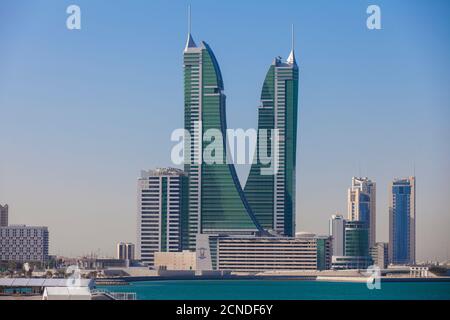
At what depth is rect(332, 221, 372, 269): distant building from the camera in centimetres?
4319

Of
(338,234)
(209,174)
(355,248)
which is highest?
(209,174)

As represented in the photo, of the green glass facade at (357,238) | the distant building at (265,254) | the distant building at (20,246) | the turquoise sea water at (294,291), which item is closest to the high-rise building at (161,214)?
the distant building at (265,254)

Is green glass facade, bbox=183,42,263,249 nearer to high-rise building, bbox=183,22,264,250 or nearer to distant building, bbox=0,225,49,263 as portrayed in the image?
high-rise building, bbox=183,22,264,250

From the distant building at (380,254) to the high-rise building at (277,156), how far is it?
4041 millimetres

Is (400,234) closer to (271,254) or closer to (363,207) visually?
(363,207)

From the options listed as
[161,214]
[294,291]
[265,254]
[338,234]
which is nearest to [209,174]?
[161,214]

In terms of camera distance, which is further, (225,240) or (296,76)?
(225,240)

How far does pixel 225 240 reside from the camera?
4816cm

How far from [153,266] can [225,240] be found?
3991 millimetres

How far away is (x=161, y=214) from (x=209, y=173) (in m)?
3.41

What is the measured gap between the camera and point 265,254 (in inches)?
1877

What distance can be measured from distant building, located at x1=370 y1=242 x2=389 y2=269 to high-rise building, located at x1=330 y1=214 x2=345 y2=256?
1531mm
